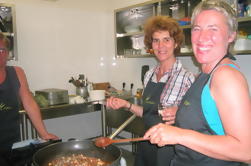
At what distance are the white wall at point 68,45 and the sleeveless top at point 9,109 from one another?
1448mm

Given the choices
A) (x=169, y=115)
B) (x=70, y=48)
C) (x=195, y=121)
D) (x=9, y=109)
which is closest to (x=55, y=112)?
(x=70, y=48)

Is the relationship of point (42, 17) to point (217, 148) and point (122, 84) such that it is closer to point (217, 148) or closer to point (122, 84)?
point (122, 84)

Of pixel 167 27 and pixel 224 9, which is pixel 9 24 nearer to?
pixel 167 27

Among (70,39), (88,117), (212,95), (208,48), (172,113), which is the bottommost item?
(88,117)

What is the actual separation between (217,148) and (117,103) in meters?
0.93

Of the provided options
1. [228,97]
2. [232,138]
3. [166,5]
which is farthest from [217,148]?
[166,5]

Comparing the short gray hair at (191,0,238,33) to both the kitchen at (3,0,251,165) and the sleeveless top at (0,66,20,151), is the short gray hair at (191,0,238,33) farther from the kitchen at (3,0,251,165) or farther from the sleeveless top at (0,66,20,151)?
the kitchen at (3,0,251,165)

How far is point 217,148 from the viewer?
0.82 meters

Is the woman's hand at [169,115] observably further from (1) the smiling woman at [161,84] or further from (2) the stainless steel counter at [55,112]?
(2) the stainless steel counter at [55,112]

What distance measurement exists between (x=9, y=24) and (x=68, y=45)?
82 centimetres

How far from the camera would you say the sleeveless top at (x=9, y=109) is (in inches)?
62.8

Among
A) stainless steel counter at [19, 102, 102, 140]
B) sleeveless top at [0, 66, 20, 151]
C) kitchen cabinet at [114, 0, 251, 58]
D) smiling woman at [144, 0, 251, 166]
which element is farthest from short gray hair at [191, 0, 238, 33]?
stainless steel counter at [19, 102, 102, 140]

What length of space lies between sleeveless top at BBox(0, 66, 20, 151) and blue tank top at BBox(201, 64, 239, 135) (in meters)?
1.28

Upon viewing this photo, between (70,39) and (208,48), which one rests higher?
(70,39)
